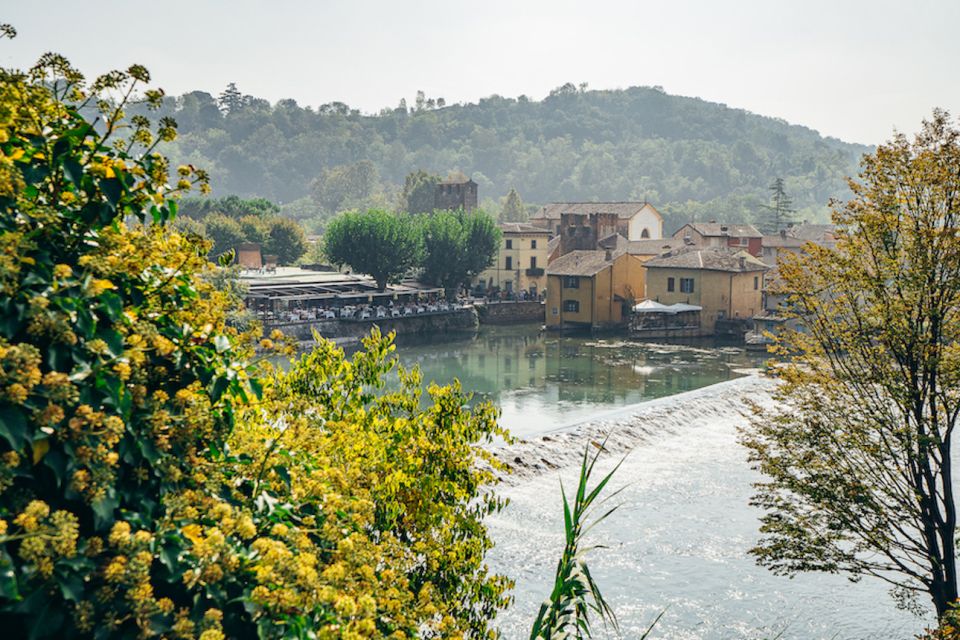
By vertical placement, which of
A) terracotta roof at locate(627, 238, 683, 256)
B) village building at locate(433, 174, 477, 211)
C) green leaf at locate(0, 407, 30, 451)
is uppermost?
village building at locate(433, 174, 477, 211)

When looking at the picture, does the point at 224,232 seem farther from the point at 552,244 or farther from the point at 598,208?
the point at 598,208

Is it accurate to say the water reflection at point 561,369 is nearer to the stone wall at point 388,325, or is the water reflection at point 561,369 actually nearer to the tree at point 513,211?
the stone wall at point 388,325

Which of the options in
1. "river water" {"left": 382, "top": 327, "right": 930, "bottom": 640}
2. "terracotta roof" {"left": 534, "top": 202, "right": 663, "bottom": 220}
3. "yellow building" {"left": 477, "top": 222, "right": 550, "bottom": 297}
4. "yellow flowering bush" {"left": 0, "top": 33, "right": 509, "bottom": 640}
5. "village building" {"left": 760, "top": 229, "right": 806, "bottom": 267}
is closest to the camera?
"yellow flowering bush" {"left": 0, "top": 33, "right": 509, "bottom": 640}

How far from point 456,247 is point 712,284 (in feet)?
70.6

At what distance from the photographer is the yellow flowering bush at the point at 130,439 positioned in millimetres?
4008

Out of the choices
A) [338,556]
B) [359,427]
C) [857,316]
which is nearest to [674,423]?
[857,316]

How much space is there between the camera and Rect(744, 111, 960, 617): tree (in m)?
14.6

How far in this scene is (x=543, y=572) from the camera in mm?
20312

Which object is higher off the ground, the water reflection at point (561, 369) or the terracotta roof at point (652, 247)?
the terracotta roof at point (652, 247)

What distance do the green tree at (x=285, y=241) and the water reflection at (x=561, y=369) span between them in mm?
32058

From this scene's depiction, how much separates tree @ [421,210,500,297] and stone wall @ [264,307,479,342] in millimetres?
6783

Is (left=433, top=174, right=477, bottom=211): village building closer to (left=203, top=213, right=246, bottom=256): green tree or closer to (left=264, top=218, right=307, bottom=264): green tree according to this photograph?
(left=264, top=218, right=307, bottom=264): green tree

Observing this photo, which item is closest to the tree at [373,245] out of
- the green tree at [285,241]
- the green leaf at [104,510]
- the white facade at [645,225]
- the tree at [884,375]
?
the green tree at [285,241]

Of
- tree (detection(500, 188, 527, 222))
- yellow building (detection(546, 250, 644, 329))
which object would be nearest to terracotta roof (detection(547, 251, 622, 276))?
yellow building (detection(546, 250, 644, 329))
